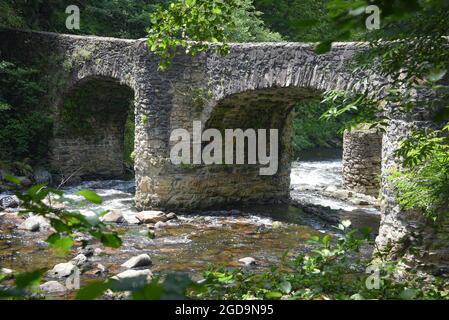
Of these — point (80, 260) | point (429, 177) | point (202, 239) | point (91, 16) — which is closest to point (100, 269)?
point (80, 260)

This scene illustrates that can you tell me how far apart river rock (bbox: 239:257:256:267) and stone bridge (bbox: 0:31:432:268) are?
1.66 metres

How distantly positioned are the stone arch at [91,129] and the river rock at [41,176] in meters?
0.45

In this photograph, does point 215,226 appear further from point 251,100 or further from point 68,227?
point 68,227

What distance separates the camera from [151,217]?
9930mm

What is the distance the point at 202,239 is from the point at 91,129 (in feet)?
20.3

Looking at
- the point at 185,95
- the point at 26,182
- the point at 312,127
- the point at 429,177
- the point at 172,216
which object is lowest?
the point at 172,216

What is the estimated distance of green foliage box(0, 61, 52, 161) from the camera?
12891 millimetres

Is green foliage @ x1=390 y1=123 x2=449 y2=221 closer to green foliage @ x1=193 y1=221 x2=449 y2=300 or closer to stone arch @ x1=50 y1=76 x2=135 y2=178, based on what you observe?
green foliage @ x1=193 y1=221 x2=449 y2=300

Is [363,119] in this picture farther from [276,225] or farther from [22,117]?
[22,117]

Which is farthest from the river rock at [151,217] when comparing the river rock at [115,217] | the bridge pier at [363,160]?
the bridge pier at [363,160]

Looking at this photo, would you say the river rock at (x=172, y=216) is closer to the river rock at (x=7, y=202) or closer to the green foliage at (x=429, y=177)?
the river rock at (x=7, y=202)
